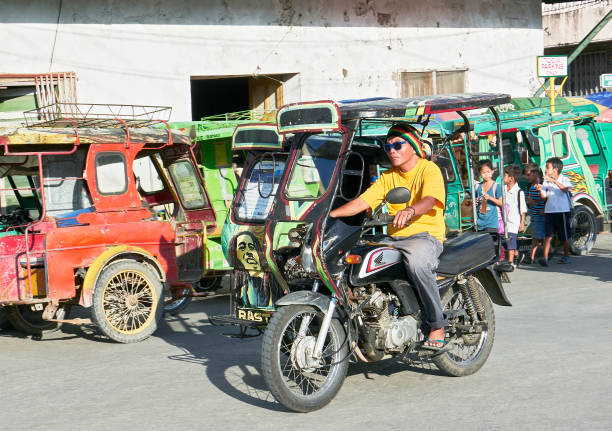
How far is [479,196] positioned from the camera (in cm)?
1270

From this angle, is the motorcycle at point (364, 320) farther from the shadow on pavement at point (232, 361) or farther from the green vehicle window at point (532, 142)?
the green vehicle window at point (532, 142)

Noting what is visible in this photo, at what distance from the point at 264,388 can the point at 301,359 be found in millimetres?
964

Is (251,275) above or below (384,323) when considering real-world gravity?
above

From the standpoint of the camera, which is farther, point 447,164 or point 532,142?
point 532,142

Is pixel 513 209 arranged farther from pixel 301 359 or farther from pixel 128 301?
pixel 301 359

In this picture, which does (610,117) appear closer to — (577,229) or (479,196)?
(577,229)

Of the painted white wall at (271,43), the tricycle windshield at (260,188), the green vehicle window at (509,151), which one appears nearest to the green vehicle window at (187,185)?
the tricycle windshield at (260,188)

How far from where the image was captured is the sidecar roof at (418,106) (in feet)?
19.9

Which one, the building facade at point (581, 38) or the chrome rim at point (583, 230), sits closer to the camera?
the chrome rim at point (583, 230)

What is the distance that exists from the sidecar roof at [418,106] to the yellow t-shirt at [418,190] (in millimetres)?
458

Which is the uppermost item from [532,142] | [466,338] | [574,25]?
[574,25]

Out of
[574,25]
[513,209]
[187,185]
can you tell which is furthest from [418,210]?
[574,25]

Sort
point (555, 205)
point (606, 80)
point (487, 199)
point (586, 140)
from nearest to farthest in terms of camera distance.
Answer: point (487, 199)
point (555, 205)
point (586, 140)
point (606, 80)

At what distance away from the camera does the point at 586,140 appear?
632 inches
